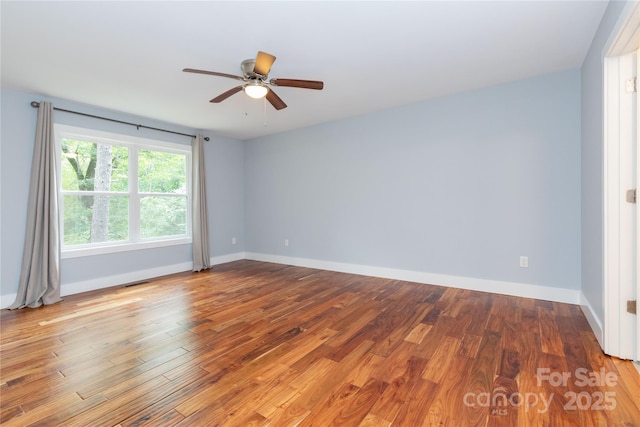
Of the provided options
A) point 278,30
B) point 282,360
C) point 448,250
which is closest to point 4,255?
point 282,360

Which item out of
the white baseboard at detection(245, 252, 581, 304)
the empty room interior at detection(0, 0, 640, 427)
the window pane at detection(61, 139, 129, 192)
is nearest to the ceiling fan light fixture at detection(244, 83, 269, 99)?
the empty room interior at detection(0, 0, 640, 427)

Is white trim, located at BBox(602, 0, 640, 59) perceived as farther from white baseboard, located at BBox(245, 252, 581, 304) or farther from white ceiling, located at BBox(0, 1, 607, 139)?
white baseboard, located at BBox(245, 252, 581, 304)

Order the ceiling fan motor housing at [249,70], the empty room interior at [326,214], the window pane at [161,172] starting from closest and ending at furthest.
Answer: the empty room interior at [326,214] < the ceiling fan motor housing at [249,70] < the window pane at [161,172]

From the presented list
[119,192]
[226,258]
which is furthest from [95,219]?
[226,258]

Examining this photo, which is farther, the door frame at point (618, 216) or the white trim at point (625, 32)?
the door frame at point (618, 216)

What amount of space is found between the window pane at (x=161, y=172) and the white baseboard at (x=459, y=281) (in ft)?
7.93

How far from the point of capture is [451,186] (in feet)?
12.4

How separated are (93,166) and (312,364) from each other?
4.05 metres

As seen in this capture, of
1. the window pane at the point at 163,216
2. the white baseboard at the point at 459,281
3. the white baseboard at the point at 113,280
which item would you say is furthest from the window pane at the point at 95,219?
the white baseboard at the point at 459,281

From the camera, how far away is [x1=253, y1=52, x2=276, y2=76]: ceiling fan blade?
7.07ft

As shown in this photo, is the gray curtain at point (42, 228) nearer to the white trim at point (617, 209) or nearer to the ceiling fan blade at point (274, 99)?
the ceiling fan blade at point (274, 99)

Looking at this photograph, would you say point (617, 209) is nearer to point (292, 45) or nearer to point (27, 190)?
point (292, 45)

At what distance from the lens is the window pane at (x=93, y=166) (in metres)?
3.80

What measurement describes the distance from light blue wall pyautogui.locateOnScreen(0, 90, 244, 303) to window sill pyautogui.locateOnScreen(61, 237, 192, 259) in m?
0.06
